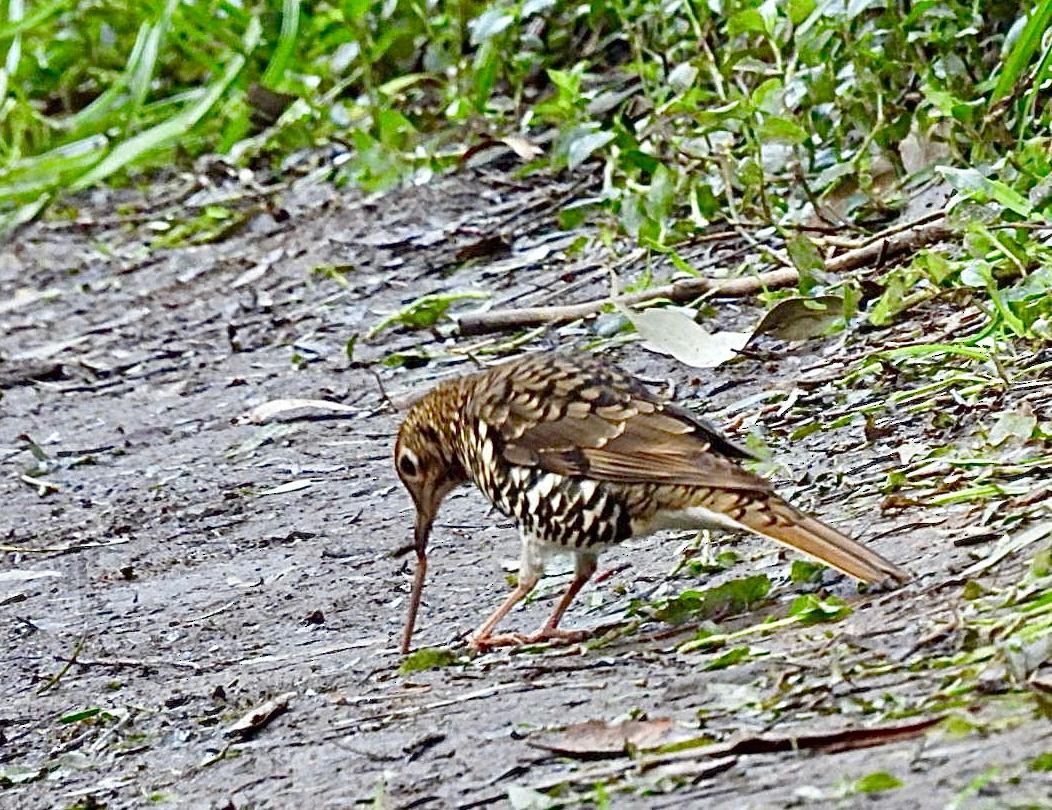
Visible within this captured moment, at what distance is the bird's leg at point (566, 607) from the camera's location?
4504 mm

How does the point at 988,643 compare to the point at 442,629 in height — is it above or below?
above

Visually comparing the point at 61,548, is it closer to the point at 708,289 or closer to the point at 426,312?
the point at 426,312

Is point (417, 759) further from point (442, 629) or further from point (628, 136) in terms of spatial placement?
point (628, 136)

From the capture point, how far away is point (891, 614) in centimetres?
388

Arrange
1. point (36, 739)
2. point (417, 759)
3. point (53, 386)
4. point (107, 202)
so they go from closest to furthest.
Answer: point (417, 759) < point (36, 739) < point (53, 386) < point (107, 202)

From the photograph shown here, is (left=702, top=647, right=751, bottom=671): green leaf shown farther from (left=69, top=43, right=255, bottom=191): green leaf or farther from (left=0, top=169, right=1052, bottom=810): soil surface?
(left=69, top=43, right=255, bottom=191): green leaf

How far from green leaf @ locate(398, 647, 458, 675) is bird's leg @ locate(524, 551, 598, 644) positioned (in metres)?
0.19

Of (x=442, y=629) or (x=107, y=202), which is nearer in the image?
(x=442, y=629)

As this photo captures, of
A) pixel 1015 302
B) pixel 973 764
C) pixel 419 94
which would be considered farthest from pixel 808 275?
pixel 419 94

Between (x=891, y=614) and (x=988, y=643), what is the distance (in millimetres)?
417

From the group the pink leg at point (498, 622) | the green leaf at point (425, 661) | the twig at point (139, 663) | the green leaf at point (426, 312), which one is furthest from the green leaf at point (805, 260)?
the twig at point (139, 663)

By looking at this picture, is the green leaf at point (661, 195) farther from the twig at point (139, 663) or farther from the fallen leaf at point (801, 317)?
the twig at point (139, 663)

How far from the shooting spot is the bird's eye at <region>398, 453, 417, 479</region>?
205 inches

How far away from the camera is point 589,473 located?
453 centimetres
